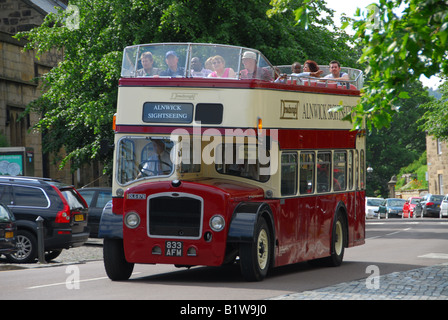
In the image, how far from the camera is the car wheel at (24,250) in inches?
800

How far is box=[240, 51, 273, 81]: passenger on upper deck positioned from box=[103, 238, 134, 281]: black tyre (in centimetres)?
321

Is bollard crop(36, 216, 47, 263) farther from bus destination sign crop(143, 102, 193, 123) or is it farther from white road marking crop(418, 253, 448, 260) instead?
white road marking crop(418, 253, 448, 260)

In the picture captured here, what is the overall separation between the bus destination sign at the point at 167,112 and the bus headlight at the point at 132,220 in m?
1.50

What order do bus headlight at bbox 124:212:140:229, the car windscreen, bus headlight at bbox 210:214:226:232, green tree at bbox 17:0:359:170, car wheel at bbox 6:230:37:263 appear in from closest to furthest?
bus headlight at bbox 210:214:226:232 < bus headlight at bbox 124:212:140:229 < car wheel at bbox 6:230:37:263 < the car windscreen < green tree at bbox 17:0:359:170

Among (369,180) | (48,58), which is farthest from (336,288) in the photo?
(369,180)

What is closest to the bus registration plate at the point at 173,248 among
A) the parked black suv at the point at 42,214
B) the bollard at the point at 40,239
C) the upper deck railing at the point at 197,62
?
the upper deck railing at the point at 197,62

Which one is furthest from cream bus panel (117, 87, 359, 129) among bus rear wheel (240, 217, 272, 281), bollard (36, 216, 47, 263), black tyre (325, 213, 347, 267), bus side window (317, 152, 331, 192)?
bollard (36, 216, 47, 263)

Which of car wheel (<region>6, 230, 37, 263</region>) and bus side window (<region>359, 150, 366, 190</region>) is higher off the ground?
bus side window (<region>359, 150, 366, 190</region>)

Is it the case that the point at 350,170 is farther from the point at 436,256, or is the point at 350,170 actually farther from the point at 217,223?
the point at 217,223

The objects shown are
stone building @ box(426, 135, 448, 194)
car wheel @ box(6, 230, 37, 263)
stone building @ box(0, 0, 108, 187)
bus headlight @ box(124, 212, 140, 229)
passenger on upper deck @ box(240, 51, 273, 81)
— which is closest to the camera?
bus headlight @ box(124, 212, 140, 229)

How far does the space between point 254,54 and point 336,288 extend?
3926 millimetres

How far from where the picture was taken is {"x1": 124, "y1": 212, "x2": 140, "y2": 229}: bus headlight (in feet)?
44.4
